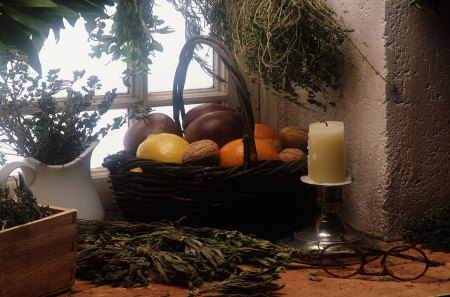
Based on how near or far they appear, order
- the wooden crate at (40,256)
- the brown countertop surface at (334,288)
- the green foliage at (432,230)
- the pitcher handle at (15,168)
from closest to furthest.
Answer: the wooden crate at (40,256)
the brown countertop surface at (334,288)
the pitcher handle at (15,168)
the green foliage at (432,230)

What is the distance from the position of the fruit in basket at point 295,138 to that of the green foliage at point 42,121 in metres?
0.33

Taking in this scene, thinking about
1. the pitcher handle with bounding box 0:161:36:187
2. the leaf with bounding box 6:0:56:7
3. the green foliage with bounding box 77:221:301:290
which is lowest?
the green foliage with bounding box 77:221:301:290

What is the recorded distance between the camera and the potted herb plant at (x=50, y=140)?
46.2 inches

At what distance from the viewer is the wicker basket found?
1134 mm

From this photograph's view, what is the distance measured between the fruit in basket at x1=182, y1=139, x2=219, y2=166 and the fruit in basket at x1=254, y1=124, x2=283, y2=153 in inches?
5.1

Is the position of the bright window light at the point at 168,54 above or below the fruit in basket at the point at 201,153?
above

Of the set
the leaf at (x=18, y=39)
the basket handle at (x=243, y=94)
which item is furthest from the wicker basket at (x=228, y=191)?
the leaf at (x=18, y=39)

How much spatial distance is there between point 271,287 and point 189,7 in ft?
2.33

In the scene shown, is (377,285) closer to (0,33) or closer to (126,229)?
(126,229)

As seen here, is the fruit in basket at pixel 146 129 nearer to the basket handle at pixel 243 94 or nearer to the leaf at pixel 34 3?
the basket handle at pixel 243 94

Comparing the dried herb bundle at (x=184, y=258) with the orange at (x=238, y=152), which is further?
the orange at (x=238, y=152)

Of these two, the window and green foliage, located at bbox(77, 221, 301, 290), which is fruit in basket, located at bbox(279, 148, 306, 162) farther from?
the window

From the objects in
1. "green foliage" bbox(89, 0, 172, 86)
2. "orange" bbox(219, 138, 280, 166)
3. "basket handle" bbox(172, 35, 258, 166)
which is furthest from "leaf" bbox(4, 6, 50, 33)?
"orange" bbox(219, 138, 280, 166)

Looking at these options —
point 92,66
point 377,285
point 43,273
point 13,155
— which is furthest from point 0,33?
point 377,285
